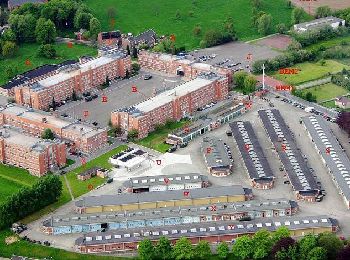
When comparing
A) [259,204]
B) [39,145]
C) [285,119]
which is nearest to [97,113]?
[39,145]

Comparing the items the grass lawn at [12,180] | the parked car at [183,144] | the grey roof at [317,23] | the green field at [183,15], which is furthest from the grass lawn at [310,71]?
the grass lawn at [12,180]

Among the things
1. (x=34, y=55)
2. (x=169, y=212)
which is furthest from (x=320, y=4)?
(x=169, y=212)

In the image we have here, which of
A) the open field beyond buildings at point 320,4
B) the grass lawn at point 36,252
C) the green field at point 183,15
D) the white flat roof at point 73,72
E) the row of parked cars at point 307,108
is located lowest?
the grass lawn at point 36,252

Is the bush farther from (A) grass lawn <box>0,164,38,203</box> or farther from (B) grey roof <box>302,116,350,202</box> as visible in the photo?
(B) grey roof <box>302,116,350,202</box>

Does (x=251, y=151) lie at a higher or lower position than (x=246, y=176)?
higher

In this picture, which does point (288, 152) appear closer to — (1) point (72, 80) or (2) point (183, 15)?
(1) point (72, 80)

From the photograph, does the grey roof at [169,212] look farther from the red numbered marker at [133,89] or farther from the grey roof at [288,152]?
the red numbered marker at [133,89]

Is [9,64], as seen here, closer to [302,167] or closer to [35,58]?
[35,58]
